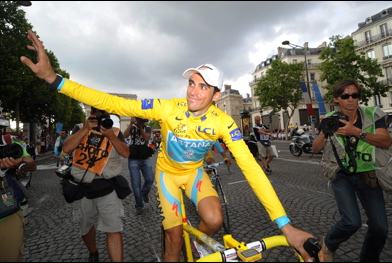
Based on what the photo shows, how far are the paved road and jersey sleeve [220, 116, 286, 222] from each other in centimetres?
169

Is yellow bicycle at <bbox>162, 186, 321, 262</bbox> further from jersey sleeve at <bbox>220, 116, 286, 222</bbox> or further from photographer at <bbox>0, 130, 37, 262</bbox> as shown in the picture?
photographer at <bbox>0, 130, 37, 262</bbox>

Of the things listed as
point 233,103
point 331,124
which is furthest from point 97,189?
point 233,103

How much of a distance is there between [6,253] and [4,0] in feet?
93.1

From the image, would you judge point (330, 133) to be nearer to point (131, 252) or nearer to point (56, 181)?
point (131, 252)

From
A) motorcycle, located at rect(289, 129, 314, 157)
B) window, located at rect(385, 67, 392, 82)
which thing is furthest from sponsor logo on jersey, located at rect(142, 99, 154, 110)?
window, located at rect(385, 67, 392, 82)

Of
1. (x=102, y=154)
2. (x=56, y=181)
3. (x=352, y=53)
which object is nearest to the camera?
(x=102, y=154)

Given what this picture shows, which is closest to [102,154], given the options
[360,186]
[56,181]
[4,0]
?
[360,186]

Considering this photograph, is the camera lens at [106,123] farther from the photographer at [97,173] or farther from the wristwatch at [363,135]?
the wristwatch at [363,135]

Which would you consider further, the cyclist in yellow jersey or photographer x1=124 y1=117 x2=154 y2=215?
photographer x1=124 y1=117 x2=154 y2=215

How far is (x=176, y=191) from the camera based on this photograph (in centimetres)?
292

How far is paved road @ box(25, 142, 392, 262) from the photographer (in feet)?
12.8

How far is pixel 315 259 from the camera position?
1731 mm

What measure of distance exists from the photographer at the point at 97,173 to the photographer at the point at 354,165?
82.6 inches

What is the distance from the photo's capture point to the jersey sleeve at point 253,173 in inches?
82.1
